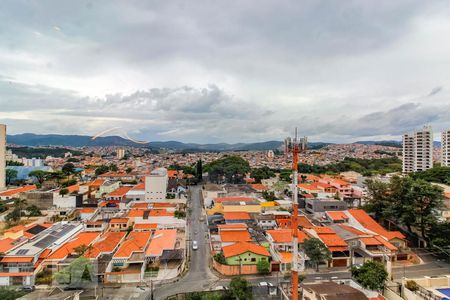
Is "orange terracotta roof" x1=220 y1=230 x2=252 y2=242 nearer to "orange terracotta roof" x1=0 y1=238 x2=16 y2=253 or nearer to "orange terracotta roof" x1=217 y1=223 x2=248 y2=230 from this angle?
"orange terracotta roof" x1=217 y1=223 x2=248 y2=230

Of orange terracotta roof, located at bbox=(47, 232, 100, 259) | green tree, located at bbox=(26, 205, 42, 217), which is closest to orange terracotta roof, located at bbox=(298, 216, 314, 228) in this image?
orange terracotta roof, located at bbox=(47, 232, 100, 259)

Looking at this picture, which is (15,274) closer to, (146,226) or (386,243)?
(146,226)

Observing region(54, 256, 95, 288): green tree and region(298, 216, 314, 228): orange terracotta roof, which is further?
region(298, 216, 314, 228): orange terracotta roof

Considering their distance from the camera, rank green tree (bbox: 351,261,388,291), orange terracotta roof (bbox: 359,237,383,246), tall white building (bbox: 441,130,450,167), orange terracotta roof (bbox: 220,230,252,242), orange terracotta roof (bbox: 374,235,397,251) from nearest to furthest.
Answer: green tree (bbox: 351,261,388,291) < orange terracotta roof (bbox: 374,235,397,251) < orange terracotta roof (bbox: 359,237,383,246) < orange terracotta roof (bbox: 220,230,252,242) < tall white building (bbox: 441,130,450,167)

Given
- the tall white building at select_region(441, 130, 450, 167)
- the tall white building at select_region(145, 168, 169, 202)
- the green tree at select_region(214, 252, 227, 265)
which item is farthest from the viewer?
the tall white building at select_region(441, 130, 450, 167)

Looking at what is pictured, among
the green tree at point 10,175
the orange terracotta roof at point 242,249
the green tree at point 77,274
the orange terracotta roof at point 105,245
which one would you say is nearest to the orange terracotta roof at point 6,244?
the orange terracotta roof at point 105,245

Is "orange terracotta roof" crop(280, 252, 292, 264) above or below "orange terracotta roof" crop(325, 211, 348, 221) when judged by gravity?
below

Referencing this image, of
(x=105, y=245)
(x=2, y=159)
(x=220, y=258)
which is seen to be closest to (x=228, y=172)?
(x=105, y=245)
